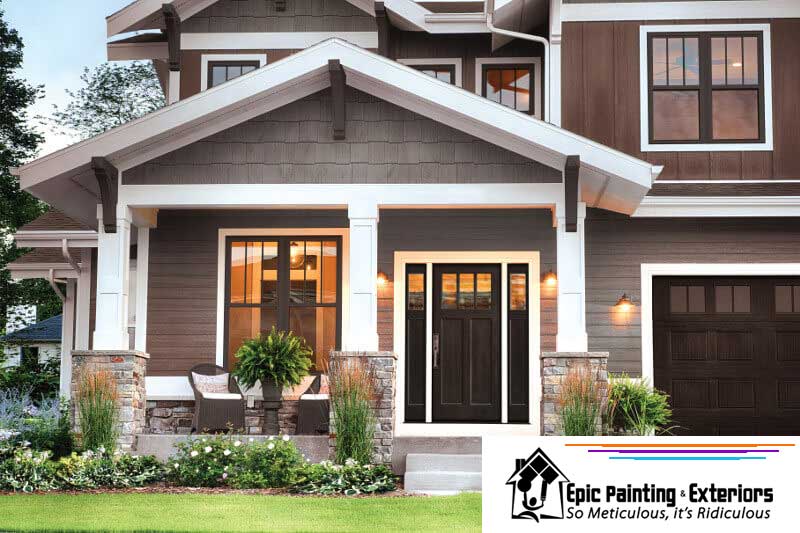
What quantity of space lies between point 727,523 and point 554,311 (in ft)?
25.5

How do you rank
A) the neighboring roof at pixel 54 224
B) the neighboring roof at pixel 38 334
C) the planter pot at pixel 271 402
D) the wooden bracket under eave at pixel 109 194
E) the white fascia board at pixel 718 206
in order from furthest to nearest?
the neighboring roof at pixel 38 334
the neighboring roof at pixel 54 224
the white fascia board at pixel 718 206
the planter pot at pixel 271 402
the wooden bracket under eave at pixel 109 194

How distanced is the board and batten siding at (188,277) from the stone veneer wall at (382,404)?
2473mm

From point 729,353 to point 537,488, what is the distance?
8.03 meters

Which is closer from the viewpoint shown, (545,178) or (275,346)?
(545,178)

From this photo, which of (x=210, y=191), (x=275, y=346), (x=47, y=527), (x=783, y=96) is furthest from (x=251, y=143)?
(x=783, y=96)

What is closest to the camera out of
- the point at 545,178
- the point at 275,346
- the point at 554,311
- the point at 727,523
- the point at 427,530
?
the point at 727,523

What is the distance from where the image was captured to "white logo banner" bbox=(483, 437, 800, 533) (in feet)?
13.1

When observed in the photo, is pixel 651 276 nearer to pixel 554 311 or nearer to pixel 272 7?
pixel 554 311

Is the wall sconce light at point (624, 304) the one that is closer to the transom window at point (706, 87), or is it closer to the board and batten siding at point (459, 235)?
the board and batten siding at point (459, 235)

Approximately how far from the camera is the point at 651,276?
11.5 meters

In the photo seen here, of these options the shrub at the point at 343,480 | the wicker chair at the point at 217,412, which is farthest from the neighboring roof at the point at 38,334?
the shrub at the point at 343,480

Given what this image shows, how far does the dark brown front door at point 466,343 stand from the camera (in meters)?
11.8

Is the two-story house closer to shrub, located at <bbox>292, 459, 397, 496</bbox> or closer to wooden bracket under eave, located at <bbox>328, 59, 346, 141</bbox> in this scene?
wooden bracket under eave, located at <bbox>328, 59, 346, 141</bbox>

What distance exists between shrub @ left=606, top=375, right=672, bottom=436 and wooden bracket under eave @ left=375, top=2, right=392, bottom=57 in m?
4.77
